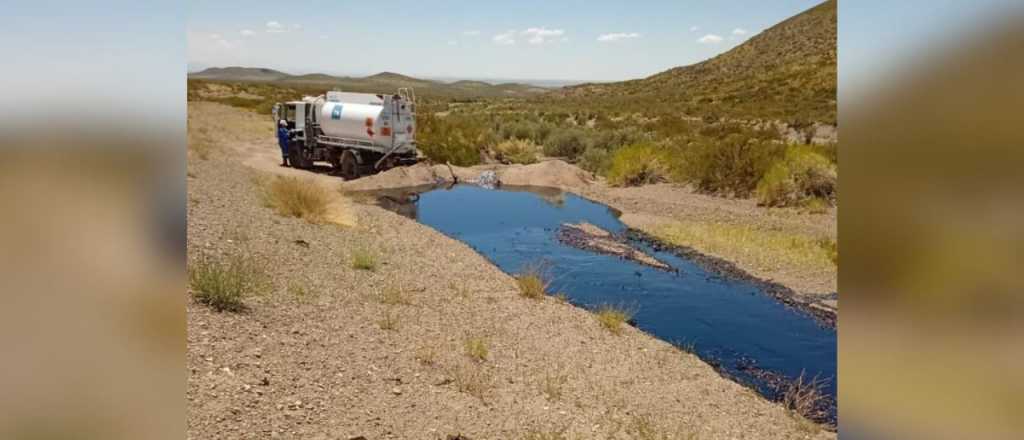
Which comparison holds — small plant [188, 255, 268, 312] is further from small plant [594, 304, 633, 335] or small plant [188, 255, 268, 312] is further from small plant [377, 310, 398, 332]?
small plant [594, 304, 633, 335]

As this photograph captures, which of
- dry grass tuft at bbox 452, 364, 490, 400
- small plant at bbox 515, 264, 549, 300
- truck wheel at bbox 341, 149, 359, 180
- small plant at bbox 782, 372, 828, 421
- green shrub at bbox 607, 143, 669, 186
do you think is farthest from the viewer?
green shrub at bbox 607, 143, 669, 186

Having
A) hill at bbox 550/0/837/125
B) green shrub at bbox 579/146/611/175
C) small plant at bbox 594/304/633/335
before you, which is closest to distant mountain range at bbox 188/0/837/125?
hill at bbox 550/0/837/125

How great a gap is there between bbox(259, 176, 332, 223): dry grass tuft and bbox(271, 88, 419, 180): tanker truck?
168 inches

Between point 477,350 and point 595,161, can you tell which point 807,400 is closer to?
point 477,350

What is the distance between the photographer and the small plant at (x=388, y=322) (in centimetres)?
661

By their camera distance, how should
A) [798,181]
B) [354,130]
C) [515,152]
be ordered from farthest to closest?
1. [515,152]
2. [354,130]
3. [798,181]

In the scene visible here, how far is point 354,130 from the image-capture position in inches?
642

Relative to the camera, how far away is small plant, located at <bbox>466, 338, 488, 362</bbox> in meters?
6.13

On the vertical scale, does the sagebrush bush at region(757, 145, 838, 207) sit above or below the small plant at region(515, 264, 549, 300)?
above

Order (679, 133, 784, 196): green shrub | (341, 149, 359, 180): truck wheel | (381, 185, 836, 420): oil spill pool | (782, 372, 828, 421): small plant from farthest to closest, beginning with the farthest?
(341, 149, 359, 180): truck wheel
(679, 133, 784, 196): green shrub
(381, 185, 836, 420): oil spill pool
(782, 372, 828, 421): small plant

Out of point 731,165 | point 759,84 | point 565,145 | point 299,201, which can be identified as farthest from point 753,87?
point 299,201

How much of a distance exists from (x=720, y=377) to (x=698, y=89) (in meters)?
39.5

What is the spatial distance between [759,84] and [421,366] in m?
36.9
